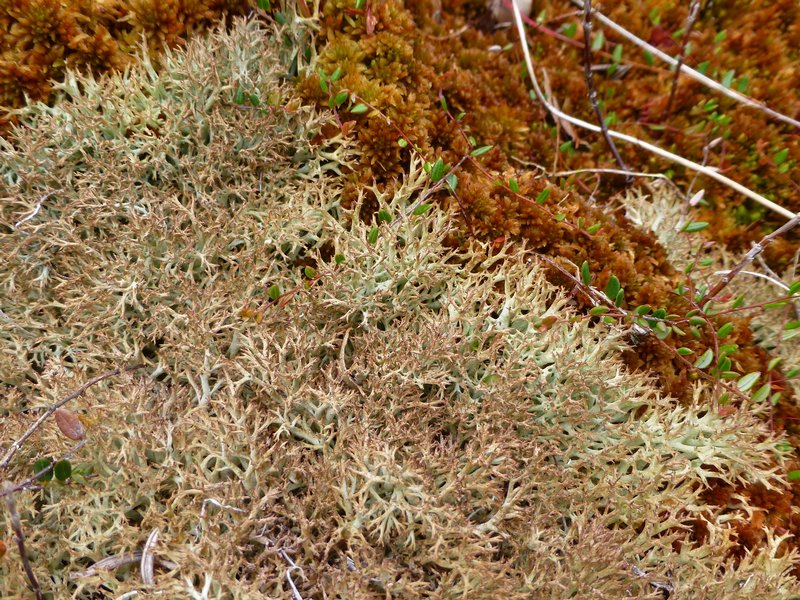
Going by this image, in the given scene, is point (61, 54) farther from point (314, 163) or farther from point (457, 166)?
point (457, 166)

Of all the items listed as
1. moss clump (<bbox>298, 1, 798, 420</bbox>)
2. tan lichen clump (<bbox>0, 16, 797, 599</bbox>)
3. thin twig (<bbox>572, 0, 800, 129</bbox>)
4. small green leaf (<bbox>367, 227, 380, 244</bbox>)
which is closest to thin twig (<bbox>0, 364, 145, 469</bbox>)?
tan lichen clump (<bbox>0, 16, 797, 599</bbox>)

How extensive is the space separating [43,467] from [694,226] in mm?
2361

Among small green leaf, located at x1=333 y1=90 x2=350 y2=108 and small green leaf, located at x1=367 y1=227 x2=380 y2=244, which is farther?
small green leaf, located at x1=333 y1=90 x2=350 y2=108

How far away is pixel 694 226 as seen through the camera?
7.82 ft

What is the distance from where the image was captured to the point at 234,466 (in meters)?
1.67

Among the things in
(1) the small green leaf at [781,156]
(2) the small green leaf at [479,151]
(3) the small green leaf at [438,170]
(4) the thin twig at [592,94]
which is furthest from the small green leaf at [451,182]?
(1) the small green leaf at [781,156]

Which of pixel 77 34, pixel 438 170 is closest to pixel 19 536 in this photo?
pixel 438 170

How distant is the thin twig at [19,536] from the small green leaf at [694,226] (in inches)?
92.5

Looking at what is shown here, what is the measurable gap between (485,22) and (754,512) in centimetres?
218

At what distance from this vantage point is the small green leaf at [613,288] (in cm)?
209

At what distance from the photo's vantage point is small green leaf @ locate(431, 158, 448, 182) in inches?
84.0

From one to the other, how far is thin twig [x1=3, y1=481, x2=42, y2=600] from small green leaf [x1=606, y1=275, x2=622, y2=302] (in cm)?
183

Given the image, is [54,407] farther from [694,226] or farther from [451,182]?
[694,226]

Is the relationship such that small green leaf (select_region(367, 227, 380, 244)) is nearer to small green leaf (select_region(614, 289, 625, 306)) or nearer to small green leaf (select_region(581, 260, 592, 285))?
small green leaf (select_region(581, 260, 592, 285))
